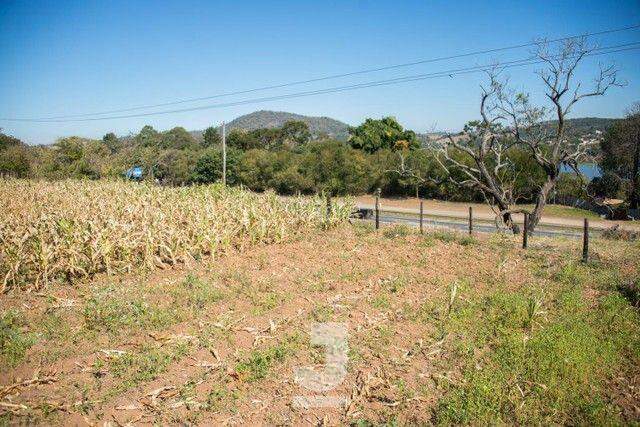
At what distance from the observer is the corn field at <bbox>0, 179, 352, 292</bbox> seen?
9000 mm

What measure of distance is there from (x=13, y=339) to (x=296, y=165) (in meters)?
38.3

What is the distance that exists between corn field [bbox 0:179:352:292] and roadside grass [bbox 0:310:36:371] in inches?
67.4

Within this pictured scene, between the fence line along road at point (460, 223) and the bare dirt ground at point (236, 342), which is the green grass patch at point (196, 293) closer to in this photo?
the bare dirt ground at point (236, 342)

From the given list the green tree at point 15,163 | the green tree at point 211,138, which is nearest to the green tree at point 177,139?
the green tree at point 211,138

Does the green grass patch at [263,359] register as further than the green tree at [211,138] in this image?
No

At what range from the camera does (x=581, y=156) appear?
18.3 meters

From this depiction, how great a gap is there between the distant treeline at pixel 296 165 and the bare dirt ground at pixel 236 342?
570 inches

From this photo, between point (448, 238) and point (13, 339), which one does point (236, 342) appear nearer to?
point (13, 339)

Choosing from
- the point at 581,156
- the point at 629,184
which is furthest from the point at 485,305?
the point at 629,184

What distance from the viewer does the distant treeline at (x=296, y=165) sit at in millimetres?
33938

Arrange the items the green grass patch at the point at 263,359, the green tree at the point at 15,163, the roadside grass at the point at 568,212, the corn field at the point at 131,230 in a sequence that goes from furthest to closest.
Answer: the green tree at the point at 15,163 < the roadside grass at the point at 568,212 < the corn field at the point at 131,230 < the green grass patch at the point at 263,359

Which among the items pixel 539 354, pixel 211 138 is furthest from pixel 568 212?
pixel 211 138

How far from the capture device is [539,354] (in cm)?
602

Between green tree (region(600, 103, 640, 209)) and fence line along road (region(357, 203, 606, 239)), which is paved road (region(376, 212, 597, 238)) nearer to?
fence line along road (region(357, 203, 606, 239))
